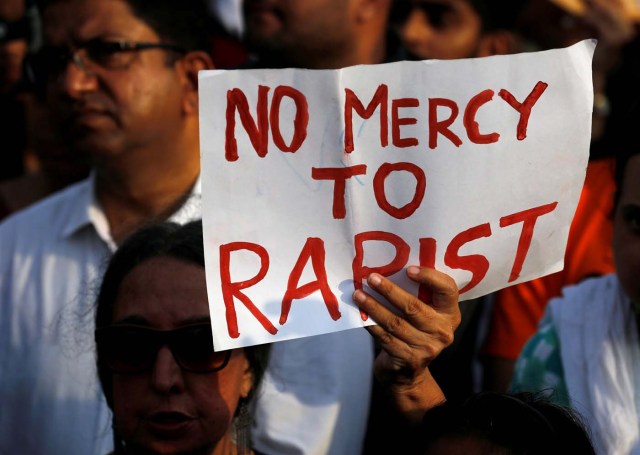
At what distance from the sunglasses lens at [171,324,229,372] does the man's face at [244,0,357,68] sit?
1.74 meters

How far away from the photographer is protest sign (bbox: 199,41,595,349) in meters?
1.95

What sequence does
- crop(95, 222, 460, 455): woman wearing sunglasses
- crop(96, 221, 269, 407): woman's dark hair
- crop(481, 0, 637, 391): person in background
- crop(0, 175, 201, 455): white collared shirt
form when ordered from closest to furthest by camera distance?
crop(95, 222, 460, 455): woman wearing sunglasses → crop(96, 221, 269, 407): woman's dark hair → crop(0, 175, 201, 455): white collared shirt → crop(481, 0, 637, 391): person in background

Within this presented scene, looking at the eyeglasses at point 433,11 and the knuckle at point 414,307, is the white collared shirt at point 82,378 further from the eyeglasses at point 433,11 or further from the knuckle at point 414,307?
the eyeglasses at point 433,11

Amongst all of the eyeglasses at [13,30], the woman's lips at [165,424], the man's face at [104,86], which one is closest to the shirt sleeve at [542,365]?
the woman's lips at [165,424]

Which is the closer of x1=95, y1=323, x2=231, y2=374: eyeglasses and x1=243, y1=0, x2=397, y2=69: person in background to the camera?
x1=95, y1=323, x2=231, y2=374: eyeglasses

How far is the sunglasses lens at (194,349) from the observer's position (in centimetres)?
221

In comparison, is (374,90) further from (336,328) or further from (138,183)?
(138,183)

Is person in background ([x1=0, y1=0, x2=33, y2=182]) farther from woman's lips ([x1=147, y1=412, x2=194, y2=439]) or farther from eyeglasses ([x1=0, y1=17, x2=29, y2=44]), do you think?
woman's lips ([x1=147, y1=412, x2=194, y2=439])

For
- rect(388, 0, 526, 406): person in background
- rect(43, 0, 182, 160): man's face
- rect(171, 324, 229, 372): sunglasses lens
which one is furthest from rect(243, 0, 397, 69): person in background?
rect(171, 324, 229, 372): sunglasses lens

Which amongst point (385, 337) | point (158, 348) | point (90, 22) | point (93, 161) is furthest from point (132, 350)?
point (90, 22)

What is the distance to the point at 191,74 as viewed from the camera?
134 inches

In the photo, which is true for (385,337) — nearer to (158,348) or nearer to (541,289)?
(158,348)

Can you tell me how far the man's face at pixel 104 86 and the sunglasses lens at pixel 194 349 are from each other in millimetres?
1115

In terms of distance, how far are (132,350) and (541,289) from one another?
1.37 m
